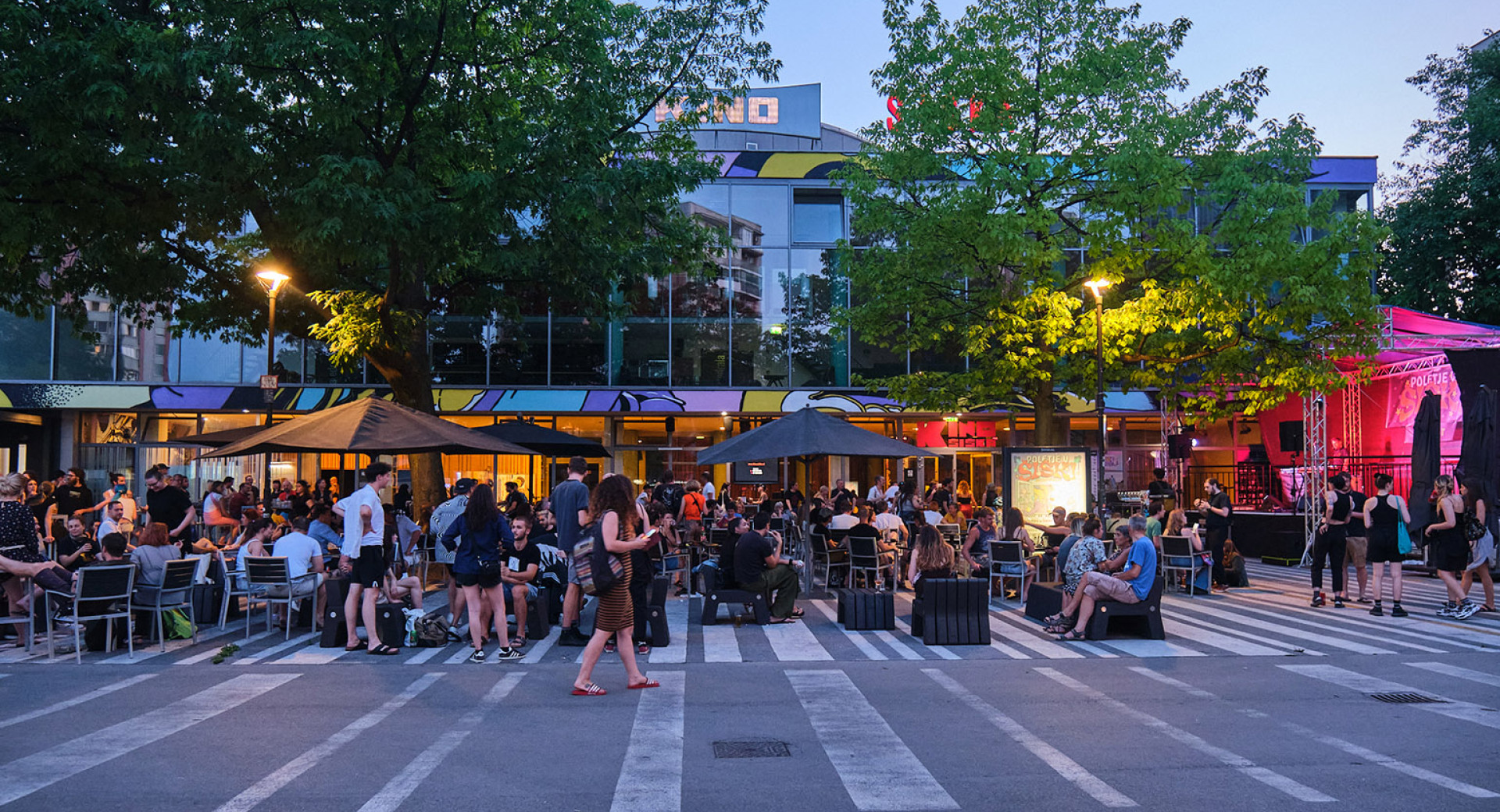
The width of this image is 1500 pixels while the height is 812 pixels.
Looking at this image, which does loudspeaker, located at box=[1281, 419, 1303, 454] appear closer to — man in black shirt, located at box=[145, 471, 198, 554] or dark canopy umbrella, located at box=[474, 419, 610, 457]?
dark canopy umbrella, located at box=[474, 419, 610, 457]

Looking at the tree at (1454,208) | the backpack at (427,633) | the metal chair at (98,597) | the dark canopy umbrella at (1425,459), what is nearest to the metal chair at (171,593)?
the metal chair at (98,597)

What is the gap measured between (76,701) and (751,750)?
5507 millimetres

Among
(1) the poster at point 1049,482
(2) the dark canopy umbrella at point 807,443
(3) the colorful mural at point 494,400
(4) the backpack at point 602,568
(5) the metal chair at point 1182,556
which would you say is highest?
(3) the colorful mural at point 494,400

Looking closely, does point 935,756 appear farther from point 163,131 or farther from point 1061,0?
point 1061,0

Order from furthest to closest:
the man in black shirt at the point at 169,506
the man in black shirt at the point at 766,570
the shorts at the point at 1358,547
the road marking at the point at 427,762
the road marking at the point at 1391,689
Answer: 1. the shorts at the point at 1358,547
2. the man in black shirt at the point at 169,506
3. the man in black shirt at the point at 766,570
4. the road marking at the point at 1391,689
5. the road marking at the point at 427,762

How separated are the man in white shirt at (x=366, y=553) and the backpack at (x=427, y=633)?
1.07ft

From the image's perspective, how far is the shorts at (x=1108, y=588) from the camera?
12.0 m

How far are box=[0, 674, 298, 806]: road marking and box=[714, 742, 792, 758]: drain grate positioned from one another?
371cm

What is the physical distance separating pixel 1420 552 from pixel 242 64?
72.7 ft

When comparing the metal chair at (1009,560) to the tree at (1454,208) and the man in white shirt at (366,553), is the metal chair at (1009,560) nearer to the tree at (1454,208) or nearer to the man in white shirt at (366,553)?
the man in white shirt at (366,553)

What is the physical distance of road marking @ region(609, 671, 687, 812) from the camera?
5.77 meters

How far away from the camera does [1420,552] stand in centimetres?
2123

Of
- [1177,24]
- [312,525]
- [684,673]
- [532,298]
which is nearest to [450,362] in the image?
[532,298]

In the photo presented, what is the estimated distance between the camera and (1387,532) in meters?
13.9
